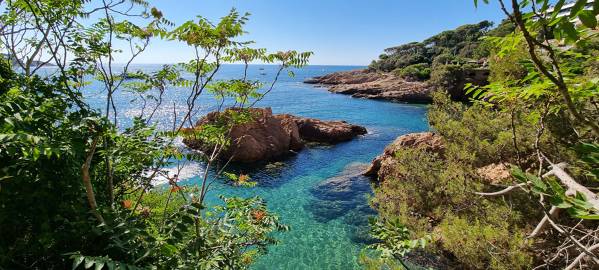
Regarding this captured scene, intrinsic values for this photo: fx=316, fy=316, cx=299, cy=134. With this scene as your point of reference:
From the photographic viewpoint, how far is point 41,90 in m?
4.04

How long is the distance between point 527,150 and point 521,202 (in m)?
2.31

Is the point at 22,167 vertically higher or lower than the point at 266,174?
higher

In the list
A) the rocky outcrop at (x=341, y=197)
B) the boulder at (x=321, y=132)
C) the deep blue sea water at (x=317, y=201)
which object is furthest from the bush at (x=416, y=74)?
the rocky outcrop at (x=341, y=197)

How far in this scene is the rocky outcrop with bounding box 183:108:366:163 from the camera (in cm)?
2403

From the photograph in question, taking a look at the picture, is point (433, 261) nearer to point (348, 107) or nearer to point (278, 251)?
point (278, 251)

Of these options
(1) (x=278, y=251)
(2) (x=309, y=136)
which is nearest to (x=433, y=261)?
(1) (x=278, y=251)

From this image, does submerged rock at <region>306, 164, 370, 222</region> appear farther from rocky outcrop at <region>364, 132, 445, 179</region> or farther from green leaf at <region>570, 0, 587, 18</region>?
green leaf at <region>570, 0, 587, 18</region>

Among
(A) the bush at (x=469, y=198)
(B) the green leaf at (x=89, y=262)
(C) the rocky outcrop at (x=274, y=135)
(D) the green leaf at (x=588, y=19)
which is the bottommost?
(C) the rocky outcrop at (x=274, y=135)

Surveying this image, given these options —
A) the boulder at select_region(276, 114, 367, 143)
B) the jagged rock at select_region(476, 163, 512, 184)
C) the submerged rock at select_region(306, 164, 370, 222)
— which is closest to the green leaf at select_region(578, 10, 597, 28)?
the jagged rock at select_region(476, 163, 512, 184)

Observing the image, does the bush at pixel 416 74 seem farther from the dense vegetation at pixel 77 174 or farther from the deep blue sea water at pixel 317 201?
the dense vegetation at pixel 77 174

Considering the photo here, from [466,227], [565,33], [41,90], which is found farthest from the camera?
[466,227]

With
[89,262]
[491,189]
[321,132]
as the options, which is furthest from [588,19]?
[321,132]

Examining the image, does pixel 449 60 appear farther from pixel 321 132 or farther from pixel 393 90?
pixel 321 132

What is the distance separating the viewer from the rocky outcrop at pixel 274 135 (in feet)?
78.8
